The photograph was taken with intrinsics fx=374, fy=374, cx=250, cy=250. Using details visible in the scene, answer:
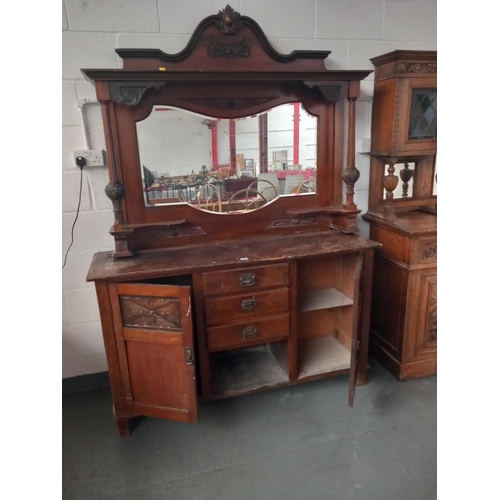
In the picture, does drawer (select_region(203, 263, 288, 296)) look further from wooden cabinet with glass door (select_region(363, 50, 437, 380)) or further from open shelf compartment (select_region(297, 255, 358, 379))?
wooden cabinet with glass door (select_region(363, 50, 437, 380))

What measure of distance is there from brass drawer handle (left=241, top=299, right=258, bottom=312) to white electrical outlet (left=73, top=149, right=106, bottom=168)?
0.97m

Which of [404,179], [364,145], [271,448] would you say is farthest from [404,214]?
[271,448]

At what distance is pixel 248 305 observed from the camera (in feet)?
5.77

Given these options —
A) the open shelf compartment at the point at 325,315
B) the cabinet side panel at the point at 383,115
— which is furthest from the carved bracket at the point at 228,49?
the open shelf compartment at the point at 325,315

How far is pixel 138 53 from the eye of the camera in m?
1.72

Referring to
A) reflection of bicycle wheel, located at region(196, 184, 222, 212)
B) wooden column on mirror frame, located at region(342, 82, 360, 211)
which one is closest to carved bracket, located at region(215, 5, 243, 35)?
wooden column on mirror frame, located at region(342, 82, 360, 211)

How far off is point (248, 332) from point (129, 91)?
1.22 meters

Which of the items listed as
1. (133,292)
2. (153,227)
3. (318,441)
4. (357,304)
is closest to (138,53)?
(153,227)

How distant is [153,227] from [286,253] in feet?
2.23

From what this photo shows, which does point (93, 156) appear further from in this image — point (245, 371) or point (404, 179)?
point (404, 179)

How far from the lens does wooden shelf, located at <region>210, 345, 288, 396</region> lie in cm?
191
